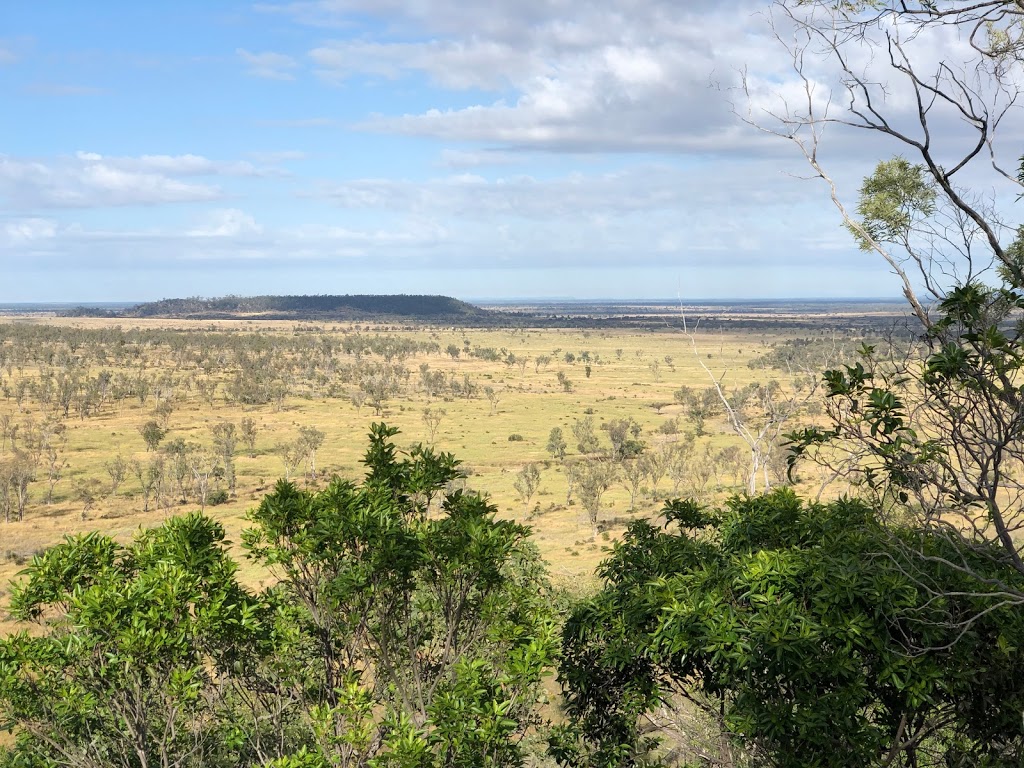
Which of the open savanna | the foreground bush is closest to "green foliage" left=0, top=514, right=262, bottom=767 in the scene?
the foreground bush

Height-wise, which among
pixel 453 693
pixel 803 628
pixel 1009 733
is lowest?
pixel 1009 733

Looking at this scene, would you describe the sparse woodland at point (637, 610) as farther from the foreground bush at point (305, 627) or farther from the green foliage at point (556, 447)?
the green foliage at point (556, 447)

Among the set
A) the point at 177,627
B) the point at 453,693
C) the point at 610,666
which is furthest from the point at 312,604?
the point at 610,666

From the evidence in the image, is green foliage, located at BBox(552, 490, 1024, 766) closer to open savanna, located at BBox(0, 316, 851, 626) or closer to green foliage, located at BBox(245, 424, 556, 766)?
green foliage, located at BBox(245, 424, 556, 766)

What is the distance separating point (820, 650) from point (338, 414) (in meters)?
92.2

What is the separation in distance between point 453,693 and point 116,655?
329cm

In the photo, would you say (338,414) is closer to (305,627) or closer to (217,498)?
(217,498)

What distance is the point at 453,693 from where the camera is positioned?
24.5 ft

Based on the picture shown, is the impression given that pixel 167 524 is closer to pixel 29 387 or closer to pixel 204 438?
pixel 204 438

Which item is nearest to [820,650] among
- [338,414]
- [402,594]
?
[402,594]

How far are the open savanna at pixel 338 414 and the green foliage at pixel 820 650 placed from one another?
3.53 metres

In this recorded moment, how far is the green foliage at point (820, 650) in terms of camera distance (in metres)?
7.27

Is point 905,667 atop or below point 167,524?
below

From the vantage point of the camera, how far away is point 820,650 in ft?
24.2
